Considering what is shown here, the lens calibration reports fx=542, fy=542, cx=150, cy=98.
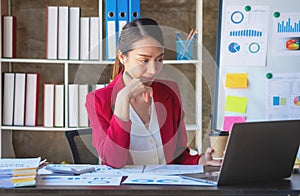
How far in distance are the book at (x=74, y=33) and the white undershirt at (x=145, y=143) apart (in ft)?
4.63

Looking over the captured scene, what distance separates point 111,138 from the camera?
196cm

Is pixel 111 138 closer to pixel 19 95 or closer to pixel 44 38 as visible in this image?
pixel 19 95

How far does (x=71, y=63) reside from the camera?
361 centimetres

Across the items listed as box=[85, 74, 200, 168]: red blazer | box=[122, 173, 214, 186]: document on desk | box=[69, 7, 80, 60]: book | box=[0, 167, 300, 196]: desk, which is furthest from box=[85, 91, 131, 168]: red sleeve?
box=[69, 7, 80, 60]: book

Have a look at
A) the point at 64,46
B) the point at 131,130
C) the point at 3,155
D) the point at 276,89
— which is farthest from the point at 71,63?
the point at 131,130

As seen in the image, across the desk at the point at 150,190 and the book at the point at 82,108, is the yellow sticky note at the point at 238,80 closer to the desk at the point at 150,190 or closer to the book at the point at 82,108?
the book at the point at 82,108

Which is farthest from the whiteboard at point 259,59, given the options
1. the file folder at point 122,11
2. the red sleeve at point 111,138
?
the red sleeve at point 111,138

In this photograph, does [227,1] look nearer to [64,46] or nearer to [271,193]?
[64,46]

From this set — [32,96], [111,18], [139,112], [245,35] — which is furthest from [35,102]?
[139,112]

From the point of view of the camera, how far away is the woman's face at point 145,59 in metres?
2.05

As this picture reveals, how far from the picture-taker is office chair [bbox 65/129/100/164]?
7.57 ft

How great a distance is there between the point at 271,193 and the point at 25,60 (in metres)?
2.32

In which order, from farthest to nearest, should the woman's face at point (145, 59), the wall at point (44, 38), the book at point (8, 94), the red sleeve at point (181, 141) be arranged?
the wall at point (44, 38) < the book at point (8, 94) < the red sleeve at point (181, 141) < the woman's face at point (145, 59)

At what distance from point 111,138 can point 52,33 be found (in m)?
1.67
